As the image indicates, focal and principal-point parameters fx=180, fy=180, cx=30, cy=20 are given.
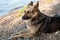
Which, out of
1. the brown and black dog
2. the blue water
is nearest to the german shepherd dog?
the brown and black dog

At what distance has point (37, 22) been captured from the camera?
→ 15.5 feet

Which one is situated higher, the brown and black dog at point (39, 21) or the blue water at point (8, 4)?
the brown and black dog at point (39, 21)

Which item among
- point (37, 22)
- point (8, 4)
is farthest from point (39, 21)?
point (8, 4)

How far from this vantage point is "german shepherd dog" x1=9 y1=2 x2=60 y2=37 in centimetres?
459

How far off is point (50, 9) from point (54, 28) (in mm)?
1837

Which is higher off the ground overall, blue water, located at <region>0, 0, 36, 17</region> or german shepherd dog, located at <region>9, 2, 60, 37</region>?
german shepherd dog, located at <region>9, 2, 60, 37</region>

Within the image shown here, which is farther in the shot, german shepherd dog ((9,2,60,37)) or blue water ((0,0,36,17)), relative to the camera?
blue water ((0,0,36,17))

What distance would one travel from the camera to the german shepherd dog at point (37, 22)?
15.0 ft

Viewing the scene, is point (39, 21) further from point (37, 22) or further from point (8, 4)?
point (8, 4)

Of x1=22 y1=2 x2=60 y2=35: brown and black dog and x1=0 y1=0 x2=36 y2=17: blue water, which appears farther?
x1=0 y1=0 x2=36 y2=17: blue water

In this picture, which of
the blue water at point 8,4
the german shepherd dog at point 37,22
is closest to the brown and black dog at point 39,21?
the german shepherd dog at point 37,22

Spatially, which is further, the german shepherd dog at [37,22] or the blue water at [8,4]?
the blue water at [8,4]

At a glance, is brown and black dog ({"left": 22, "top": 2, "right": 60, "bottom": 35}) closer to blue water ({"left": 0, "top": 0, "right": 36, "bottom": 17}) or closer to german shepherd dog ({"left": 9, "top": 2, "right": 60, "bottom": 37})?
german shepherd dog ({"left": 9, "top": 2, "right": 60, "bottom": 37})

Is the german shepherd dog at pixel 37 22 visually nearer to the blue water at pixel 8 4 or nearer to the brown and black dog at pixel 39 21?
the brown and black dog at pixel 39 21
